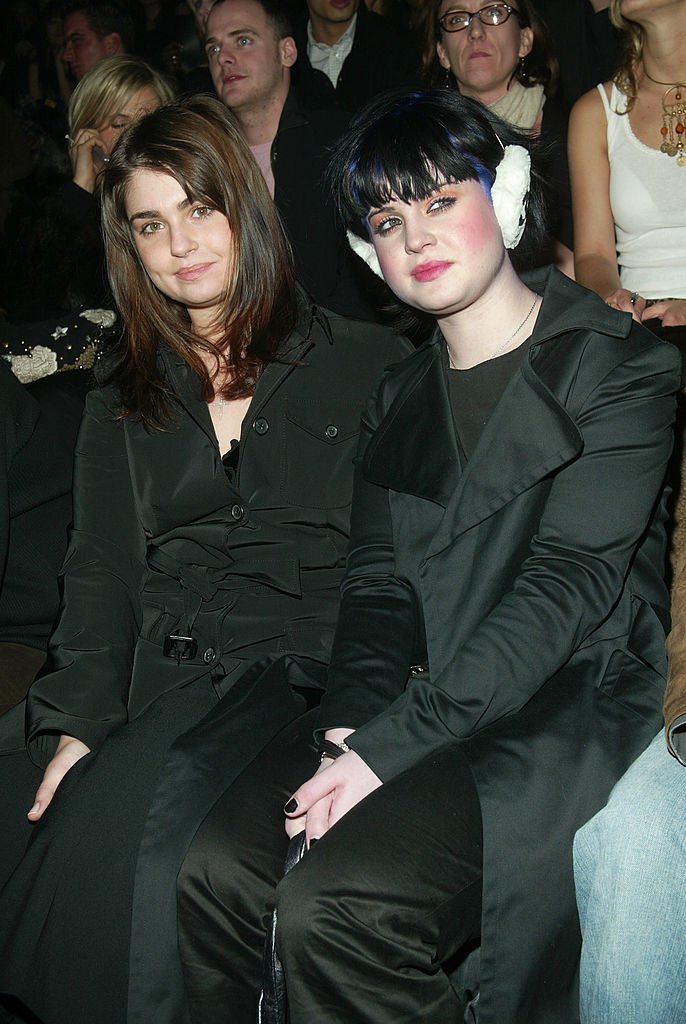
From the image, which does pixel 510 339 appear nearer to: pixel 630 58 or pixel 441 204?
pixel 441 204

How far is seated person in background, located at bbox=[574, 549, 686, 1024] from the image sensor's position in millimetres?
1445

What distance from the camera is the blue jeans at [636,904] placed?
4.74 feet

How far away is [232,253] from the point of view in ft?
7.18

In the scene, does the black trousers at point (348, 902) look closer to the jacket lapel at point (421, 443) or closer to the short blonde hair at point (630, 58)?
the jacket lapel at point (421, 443)

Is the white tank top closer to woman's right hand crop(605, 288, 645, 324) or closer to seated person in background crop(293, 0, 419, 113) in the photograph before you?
woman's right hand crop(605, 288, 645, 324)

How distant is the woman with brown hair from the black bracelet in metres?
0.10

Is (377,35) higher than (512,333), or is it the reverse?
(377,35)

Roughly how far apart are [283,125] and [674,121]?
129 centimetres

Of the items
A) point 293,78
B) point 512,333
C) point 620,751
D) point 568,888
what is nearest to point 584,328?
point 512,333

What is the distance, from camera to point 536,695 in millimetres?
1710

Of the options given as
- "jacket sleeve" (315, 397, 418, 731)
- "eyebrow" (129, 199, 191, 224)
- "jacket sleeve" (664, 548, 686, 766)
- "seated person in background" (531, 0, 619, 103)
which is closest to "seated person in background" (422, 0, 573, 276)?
"seated person in background" (531, 0, 619, 103)

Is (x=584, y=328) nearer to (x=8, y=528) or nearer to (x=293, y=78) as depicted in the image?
A: (x=8, y=528)

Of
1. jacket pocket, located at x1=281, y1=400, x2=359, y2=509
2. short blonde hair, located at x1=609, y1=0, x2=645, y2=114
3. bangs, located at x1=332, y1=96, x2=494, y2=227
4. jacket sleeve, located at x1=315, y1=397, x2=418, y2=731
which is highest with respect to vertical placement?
short blonde hair, located at x1=609, y1=0, x2=645, y2=114

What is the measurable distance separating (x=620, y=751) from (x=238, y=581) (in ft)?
2.54
